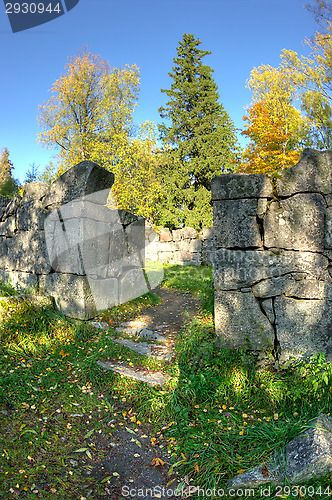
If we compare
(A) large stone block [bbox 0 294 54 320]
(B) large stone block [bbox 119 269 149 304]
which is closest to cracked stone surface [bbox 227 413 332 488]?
(A) large stone block [bbox 0 294 54 320]

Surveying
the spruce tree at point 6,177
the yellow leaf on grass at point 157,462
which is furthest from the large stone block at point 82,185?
the spruce tree at point 6,177

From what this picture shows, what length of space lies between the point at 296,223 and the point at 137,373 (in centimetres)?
273

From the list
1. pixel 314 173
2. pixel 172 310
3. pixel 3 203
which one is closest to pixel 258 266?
pixel 314 173

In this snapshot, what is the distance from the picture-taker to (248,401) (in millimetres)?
3559

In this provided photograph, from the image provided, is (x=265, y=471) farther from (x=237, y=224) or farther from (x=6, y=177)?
(x=6, y=177)

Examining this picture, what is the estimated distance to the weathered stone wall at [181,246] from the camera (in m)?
14.4

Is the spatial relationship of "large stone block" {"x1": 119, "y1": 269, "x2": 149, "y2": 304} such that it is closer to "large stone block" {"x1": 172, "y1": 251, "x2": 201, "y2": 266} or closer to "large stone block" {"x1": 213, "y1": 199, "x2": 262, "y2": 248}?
"large stone block" {"x1": 213, "y1": 199, "x2": 262, "y2": 248}

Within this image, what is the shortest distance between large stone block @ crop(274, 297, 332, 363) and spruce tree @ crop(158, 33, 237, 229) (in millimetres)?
18382

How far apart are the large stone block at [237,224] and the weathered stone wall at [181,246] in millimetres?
9732

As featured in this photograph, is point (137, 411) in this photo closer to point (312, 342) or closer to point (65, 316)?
point (312, 342)

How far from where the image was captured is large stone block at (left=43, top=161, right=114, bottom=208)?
225 inches

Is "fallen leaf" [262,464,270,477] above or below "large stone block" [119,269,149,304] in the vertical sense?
below

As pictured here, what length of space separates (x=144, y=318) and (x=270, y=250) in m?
3.40

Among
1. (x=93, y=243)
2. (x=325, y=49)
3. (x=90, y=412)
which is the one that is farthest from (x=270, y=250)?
(x=325, y=49)
